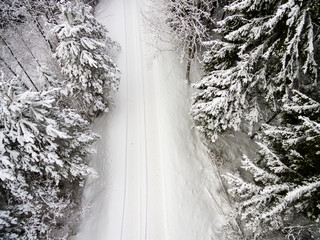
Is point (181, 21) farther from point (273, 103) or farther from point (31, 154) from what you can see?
point (31, 154)

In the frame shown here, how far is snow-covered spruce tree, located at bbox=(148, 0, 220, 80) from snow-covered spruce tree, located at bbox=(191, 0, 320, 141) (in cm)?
411

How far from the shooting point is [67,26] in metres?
11.2

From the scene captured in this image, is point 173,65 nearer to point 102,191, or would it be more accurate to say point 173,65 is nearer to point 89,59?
point 89,59

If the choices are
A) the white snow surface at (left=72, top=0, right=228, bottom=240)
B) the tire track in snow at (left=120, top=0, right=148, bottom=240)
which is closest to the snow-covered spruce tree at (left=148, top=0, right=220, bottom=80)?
the white snow surface at (left=72, top=0, right=228, bottom=240)

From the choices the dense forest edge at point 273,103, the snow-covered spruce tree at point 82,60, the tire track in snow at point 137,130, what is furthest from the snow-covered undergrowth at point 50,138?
the dense forest edge at point 273,103

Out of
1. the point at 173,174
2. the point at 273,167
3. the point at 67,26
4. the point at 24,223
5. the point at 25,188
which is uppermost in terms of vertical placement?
the point at 67,26

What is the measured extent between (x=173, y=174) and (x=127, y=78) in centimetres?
985

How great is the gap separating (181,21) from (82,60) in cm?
761

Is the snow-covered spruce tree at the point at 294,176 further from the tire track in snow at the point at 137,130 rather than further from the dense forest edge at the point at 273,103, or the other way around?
the tire track in snow at the point at 137,130

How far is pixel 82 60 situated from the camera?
1199cm

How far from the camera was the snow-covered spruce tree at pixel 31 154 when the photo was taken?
8.39m

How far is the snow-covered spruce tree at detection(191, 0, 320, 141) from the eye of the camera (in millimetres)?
7445

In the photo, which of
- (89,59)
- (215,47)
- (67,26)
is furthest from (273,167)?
(67,26)

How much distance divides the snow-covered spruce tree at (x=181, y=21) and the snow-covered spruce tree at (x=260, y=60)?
411 cm
